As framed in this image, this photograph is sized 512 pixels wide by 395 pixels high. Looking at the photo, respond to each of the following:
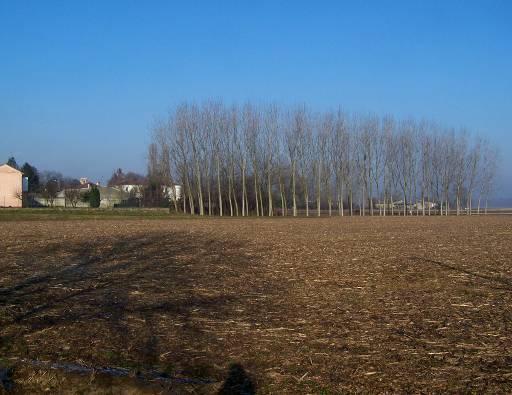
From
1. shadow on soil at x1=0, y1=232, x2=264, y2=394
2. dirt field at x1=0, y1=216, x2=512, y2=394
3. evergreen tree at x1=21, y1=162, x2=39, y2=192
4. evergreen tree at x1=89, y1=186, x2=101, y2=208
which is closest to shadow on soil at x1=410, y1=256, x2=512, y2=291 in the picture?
dirt field at x1=0, y1=216, x2=512, y2=394

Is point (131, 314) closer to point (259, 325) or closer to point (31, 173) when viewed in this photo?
point (259, 325)

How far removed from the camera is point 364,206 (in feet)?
287

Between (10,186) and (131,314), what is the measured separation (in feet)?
260

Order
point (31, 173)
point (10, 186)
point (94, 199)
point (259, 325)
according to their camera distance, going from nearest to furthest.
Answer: point (259, 325) → point (10, 186) → point (94, 199) → point (31, 173)

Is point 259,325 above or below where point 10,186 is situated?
below

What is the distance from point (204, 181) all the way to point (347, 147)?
68.9ft

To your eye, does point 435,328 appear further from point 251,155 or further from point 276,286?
point 251,155

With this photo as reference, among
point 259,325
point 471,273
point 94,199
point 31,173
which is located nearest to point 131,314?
point 259,325

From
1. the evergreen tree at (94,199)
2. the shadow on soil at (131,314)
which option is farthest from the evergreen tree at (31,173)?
the shadow on soil at (131,314)

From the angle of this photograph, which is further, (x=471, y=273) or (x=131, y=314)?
(x=471, y=273)

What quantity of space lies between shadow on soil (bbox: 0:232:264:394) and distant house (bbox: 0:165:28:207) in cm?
6894

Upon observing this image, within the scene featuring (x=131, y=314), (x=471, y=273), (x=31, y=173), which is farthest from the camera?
(x=31, y=173)

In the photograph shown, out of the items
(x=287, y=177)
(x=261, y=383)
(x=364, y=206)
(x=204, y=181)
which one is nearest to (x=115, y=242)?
(x=261, y=383)

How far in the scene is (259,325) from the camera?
8.41m
